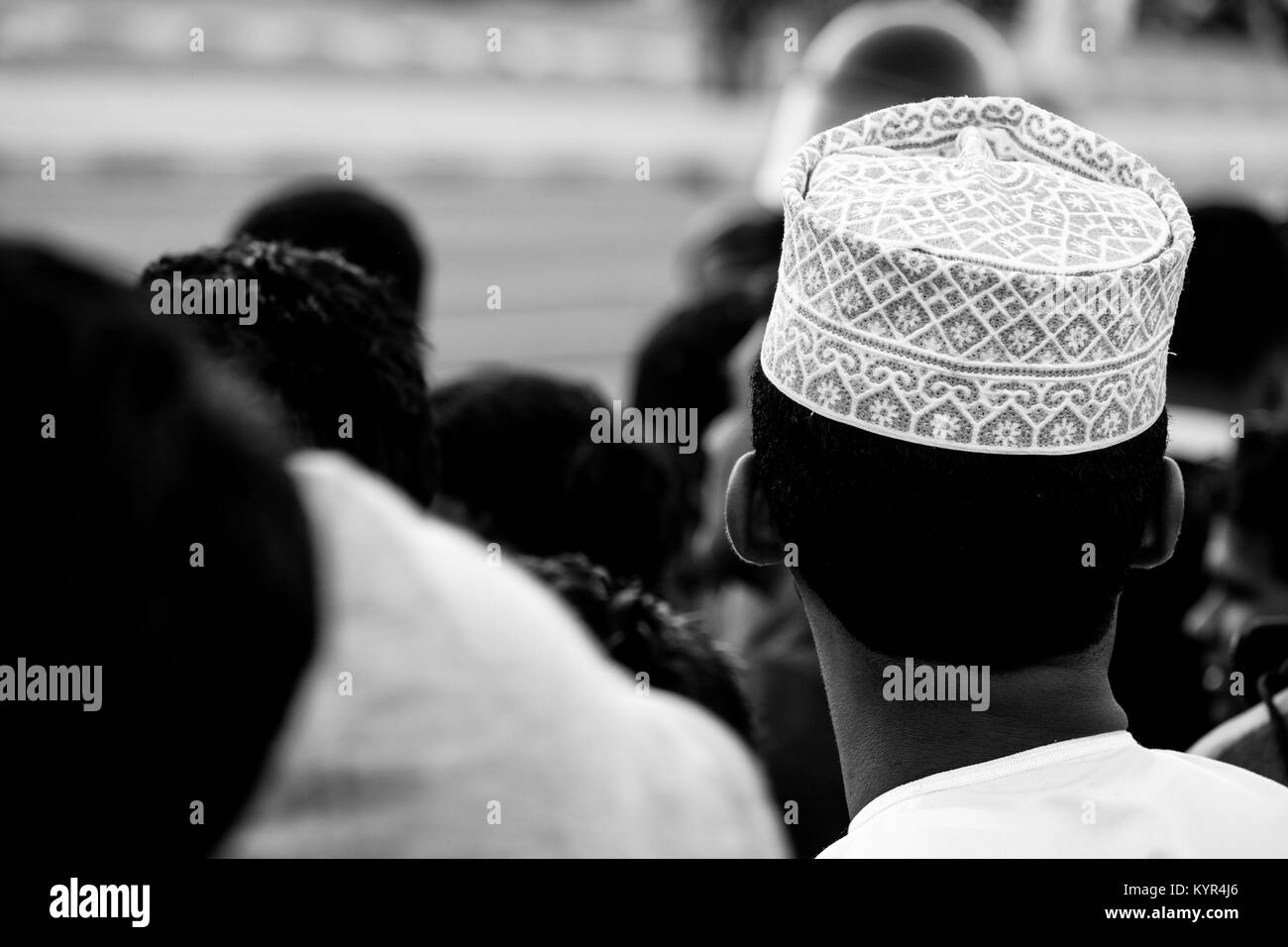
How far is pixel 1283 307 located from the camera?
297 centimetres

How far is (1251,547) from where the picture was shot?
2.37m

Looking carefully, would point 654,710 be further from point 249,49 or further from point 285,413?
point 249,49

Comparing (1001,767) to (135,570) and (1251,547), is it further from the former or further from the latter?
(1251,547)

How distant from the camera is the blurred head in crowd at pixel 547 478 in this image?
224 centimetres

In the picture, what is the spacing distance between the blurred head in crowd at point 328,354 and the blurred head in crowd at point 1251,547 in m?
1.34

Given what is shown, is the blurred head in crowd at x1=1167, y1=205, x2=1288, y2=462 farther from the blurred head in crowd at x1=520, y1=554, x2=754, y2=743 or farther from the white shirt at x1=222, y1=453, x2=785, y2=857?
the white shirt at x1=222, y1=453, x2=785, y2=857

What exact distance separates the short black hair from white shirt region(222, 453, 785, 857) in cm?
47

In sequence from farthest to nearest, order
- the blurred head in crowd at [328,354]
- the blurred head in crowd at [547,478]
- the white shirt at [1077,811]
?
1. the blurred head in crowd at [547,478]
2. the blurred head in crowd at [328,354]
3. the white shirt at [1077,811]

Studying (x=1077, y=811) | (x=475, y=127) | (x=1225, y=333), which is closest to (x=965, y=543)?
(x=1077, y=811)

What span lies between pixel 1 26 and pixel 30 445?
50.9ft

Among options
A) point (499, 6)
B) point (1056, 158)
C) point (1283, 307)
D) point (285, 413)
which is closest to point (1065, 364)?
point (1056, 158)

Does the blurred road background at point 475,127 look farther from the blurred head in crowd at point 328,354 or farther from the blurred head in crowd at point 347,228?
the blurred head in crowd at point 328,354

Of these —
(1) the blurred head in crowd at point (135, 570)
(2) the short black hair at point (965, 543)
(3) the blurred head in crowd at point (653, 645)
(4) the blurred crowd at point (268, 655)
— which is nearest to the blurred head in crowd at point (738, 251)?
(3) the blurred head in crowd at point (653, 645)

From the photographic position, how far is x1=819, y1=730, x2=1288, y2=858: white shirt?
108 cm
